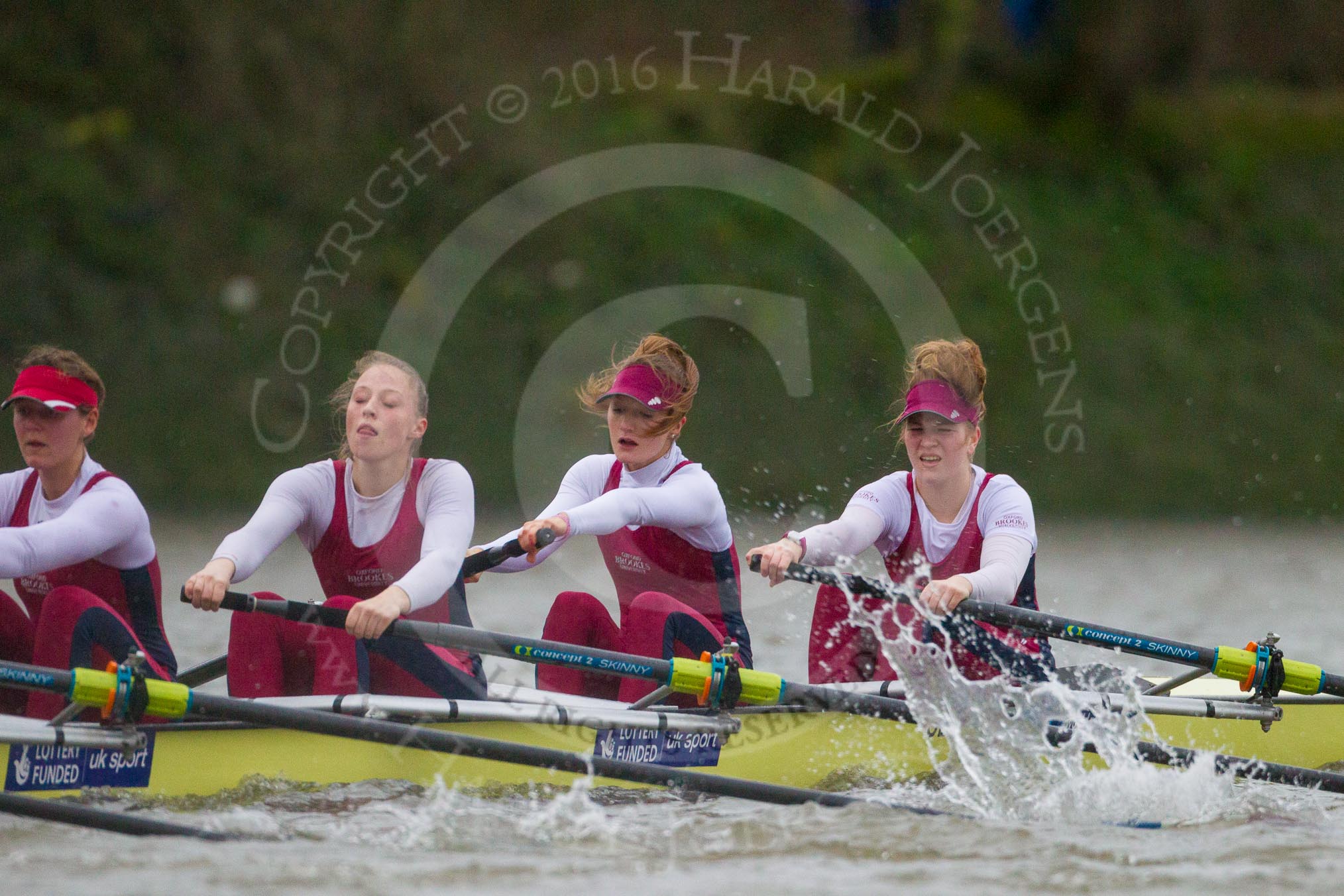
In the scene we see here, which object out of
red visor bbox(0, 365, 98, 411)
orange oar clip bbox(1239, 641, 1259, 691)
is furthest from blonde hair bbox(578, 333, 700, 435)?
orange oar clip bbox(1239, 641, 1259, 691)

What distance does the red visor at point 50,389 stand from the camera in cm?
415

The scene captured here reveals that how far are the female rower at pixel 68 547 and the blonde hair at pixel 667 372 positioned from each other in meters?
1.36

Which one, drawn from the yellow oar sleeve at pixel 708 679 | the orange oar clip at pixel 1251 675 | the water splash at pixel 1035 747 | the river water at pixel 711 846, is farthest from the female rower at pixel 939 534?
the orange oar clip at pixel 1251 675

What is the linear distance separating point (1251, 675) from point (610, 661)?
2024 millimetres

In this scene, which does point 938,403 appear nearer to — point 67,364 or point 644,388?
point 644,388

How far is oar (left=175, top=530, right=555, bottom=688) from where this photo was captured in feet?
14.3

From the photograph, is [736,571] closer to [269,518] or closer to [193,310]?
[269,518]

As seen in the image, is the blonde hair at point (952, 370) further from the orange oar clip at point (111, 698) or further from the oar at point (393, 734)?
the orange oar clip at point (111, 698)

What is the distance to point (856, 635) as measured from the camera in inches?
188

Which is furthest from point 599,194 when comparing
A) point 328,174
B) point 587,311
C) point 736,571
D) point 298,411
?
point 736,571

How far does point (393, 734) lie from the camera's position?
386 centimetres

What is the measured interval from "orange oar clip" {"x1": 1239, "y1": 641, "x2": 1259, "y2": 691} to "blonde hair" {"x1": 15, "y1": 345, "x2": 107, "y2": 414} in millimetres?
3427

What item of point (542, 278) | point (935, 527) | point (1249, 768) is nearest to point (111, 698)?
point (935, 527)

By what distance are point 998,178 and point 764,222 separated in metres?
3.24
